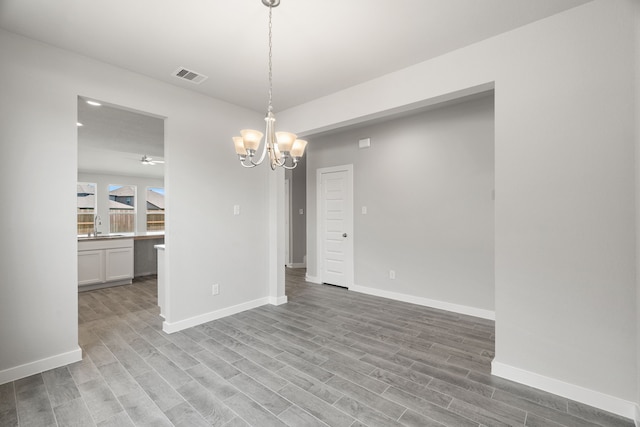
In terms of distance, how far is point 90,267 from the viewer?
5020 mm

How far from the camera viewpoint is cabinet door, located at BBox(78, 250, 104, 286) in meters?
4.93

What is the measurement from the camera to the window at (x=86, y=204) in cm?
788

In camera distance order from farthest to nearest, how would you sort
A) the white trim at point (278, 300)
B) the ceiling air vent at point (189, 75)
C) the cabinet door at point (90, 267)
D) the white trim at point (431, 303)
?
the cabinet door at point (90, 267), the white trim at point (278, 300), the white trim at point (431, 303), the ceiling air vent at point (189, 75)


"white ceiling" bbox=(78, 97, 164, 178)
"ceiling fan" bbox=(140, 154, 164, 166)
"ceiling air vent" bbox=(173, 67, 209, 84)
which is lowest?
"ceiling fan" bbox=(140, 154, 164, 166)

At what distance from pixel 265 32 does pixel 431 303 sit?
3799 millimetres

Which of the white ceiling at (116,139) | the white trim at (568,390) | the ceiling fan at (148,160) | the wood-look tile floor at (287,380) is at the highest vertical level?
the white ceiling at (116,139)

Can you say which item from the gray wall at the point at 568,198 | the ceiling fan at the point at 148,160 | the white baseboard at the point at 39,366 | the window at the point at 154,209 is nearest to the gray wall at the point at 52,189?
the white baseboard at the point at 39,366

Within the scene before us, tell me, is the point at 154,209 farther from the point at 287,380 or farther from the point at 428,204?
the point at 287,380

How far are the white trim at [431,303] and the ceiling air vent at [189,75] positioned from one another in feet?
12.3

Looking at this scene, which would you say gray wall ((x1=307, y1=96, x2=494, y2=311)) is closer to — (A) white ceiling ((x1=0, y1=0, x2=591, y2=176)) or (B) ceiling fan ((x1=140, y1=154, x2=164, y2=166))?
(A) white ceiling ((x1=0, y1=0, x2=591, y2=176))

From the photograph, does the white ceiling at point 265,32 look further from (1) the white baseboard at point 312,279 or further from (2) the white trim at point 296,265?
(2) the white trim at point 296,265

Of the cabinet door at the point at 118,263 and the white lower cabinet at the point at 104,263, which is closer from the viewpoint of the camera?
the white lower cabinet at the point at 104,263

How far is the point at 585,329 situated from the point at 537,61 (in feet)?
6.48

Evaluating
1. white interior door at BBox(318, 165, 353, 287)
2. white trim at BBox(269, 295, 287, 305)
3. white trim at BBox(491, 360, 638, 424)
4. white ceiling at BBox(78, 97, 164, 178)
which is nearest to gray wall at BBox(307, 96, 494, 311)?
white interior door at BBox(318, 165, 353, 287)
